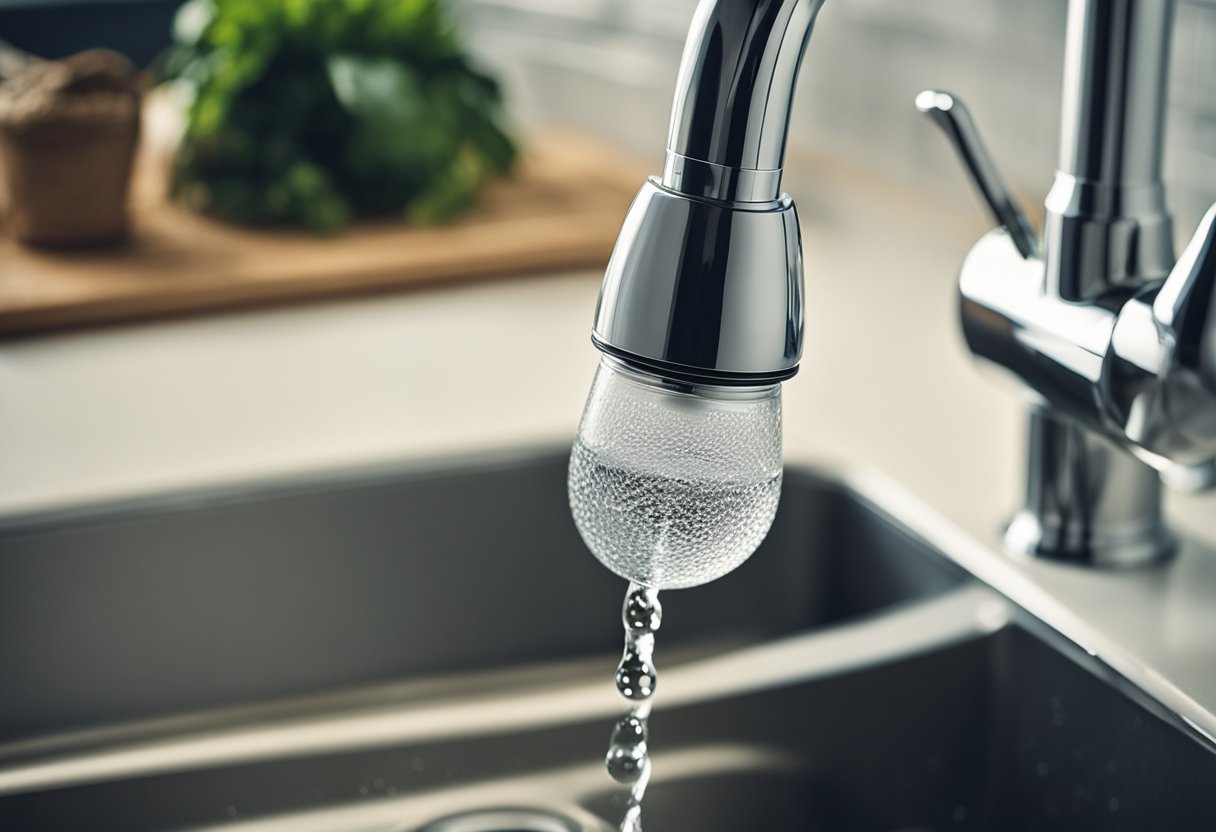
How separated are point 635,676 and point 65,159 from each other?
73 centimetres

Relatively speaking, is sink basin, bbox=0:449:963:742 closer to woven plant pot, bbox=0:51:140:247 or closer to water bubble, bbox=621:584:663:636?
water bubble, bbox=621:584:663:636

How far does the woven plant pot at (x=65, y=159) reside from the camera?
3.36 feet

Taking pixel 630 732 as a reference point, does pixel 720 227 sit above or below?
above

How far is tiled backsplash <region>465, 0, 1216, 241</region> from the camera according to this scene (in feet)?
3.07

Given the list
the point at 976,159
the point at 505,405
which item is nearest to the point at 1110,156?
the point at 976,159

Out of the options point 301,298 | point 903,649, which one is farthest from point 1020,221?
point 301,298

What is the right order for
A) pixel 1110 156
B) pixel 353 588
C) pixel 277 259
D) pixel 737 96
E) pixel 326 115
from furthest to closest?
pixel 326 115, pixel 277 259, pixel 353 588, pixel 1110 156, pixel 737 96

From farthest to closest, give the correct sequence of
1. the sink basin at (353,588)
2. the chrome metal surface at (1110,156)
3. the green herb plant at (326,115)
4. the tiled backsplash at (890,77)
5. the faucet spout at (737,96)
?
1. the green herb plant at (326,115)
2. the tiled backsplash at (890,77)
3. the sink basin at (353,588)
4. the chrome metal surface at (1110,156)
5. the faucet spout at (737,96)

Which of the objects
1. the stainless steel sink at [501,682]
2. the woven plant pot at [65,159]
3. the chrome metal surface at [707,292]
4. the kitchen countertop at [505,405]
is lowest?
the stainless steel sink at [501,682]

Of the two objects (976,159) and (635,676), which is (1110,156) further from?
(635,676)

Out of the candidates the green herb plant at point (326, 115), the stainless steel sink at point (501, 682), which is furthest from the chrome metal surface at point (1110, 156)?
the green herb plant at point (326, 115)

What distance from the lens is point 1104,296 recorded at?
54cm

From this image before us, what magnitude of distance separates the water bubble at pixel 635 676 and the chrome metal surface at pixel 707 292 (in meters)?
0.12

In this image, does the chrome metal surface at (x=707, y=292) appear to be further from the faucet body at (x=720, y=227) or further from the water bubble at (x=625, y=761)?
the water bubble at (x=625, y=761)
